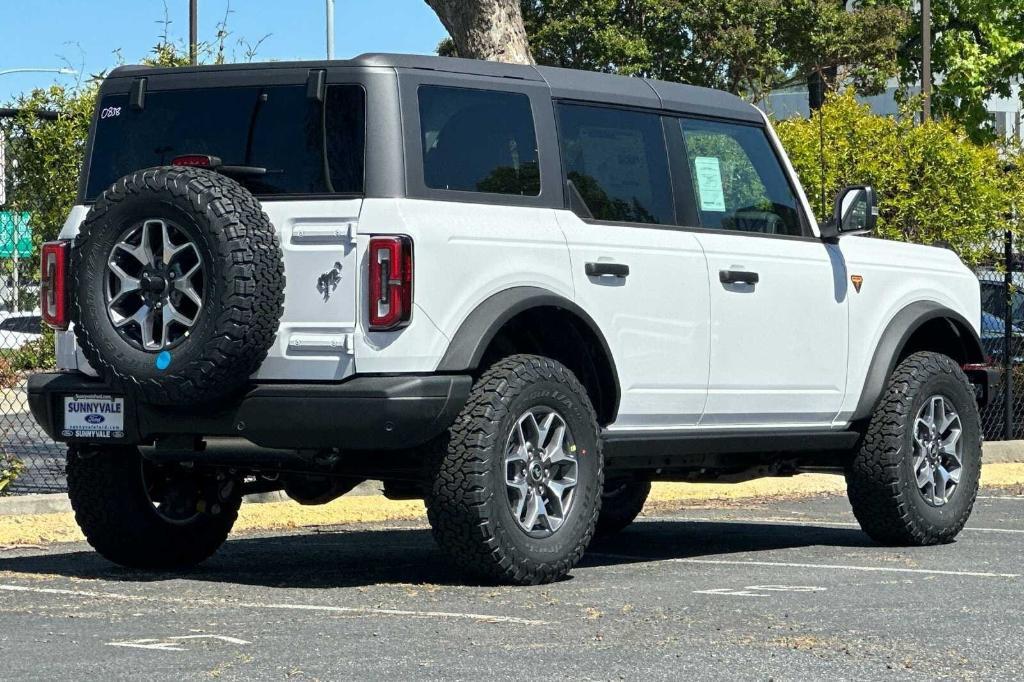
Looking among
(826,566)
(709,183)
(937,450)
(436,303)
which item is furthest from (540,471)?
(937,450)

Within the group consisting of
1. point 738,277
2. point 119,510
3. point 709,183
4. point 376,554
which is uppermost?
point 709,183

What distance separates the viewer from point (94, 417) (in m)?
7.56

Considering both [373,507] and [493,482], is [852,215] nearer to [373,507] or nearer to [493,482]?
[493,482]

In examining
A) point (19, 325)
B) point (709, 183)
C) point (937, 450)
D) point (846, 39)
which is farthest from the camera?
point (846, 39)

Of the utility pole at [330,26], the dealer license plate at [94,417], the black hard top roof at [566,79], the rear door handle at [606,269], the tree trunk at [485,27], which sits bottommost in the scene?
the dealer license plate at [94,417]

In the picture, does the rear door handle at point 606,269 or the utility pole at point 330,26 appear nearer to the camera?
the rear door handle at point 606,269

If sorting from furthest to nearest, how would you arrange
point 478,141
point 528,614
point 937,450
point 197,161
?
1. point 937,450
2. point 478,141
3. point 197,161
4. point 528,614

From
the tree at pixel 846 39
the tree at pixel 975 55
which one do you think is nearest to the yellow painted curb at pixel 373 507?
the tree at pixel 975 55

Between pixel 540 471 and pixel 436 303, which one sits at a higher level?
pixel 436 303

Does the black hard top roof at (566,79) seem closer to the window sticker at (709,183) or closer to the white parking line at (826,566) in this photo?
the window sticker at (709,183)

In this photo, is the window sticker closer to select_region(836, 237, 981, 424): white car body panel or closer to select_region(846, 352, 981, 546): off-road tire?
select_region(836, 237, 981, 424): white car body panel

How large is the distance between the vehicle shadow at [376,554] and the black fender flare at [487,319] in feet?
3.09

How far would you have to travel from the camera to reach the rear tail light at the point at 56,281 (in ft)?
25.6

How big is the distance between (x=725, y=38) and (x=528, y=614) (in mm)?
40413
